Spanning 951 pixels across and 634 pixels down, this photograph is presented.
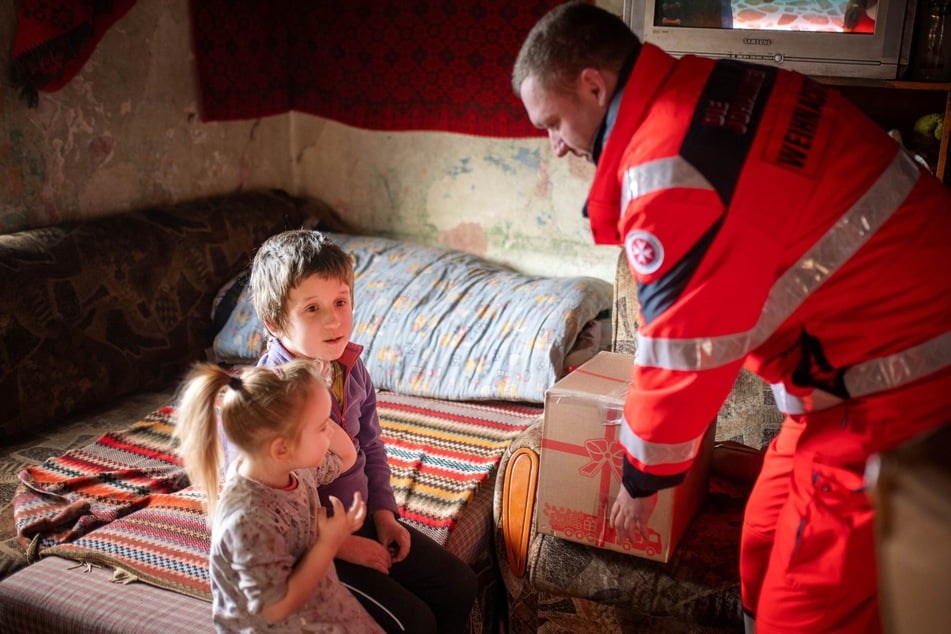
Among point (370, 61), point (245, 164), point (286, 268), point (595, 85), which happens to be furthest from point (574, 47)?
point (245, 164)

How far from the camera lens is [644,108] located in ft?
4.41

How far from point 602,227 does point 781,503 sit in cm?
56

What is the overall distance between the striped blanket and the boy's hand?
573 millimetres

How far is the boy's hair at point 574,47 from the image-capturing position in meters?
1.39

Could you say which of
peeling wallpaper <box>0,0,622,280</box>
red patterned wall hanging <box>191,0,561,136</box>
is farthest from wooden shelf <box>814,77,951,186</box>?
red patterned wall hanging <box>191,0,561,136</box>

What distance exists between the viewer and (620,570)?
1.77 meters

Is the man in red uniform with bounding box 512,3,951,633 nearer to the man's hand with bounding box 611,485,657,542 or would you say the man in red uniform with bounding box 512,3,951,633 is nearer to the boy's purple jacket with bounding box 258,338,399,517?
the man's hand with bounding box 611,485,657,542

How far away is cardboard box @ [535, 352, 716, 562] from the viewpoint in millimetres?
1704

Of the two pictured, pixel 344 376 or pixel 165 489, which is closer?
pixel 344 376

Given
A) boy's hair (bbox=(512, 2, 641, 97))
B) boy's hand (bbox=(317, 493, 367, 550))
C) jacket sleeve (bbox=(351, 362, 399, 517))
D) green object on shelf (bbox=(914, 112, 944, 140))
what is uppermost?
boy's hair (bbox=(512, 2, 641, 97))

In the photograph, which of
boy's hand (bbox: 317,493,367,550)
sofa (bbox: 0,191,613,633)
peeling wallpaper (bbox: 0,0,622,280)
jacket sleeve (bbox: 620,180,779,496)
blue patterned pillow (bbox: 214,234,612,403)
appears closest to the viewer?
jacket sleeve (bbox: 620,180,779,496)

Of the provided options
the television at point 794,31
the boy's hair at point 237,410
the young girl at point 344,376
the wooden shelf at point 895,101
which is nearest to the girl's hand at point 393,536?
the young girl at point 344,376

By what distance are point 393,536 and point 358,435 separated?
0.23 meters

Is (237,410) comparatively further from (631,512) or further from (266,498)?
(631,512)
